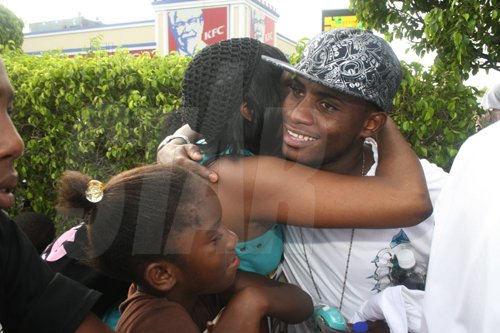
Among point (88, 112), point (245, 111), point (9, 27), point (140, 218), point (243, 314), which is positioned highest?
point (245, 111)

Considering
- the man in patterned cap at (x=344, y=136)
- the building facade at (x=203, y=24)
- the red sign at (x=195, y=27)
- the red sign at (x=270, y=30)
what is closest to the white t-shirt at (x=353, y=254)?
the man in patterned cap at (x=344, y=136)

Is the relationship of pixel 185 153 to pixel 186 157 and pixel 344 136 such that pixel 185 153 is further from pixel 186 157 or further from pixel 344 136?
pixel 344 136

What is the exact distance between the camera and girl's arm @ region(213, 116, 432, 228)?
4.91 feet

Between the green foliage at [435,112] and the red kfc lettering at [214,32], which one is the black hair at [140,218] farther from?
the red kfc lettering at [214,32]

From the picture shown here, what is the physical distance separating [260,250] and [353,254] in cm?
34

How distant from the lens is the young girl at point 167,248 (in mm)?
1493

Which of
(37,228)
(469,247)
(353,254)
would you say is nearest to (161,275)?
(353,254)

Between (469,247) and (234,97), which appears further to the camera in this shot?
(234,97)

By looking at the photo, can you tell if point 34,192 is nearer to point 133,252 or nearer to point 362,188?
point 133,252

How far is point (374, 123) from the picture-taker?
1773 millimetres

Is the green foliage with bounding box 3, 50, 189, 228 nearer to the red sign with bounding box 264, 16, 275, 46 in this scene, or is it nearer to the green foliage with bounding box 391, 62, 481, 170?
the green foliage with bounding box 391, 62, 481, 170

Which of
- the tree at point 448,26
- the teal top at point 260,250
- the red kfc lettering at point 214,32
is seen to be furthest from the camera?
the red kfc lettering at point 214,32

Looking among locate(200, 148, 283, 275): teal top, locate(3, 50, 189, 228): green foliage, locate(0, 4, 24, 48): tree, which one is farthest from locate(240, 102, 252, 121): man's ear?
locate(0, 4, 24, 48): tree

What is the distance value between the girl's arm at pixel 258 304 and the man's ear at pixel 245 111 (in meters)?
0.55
